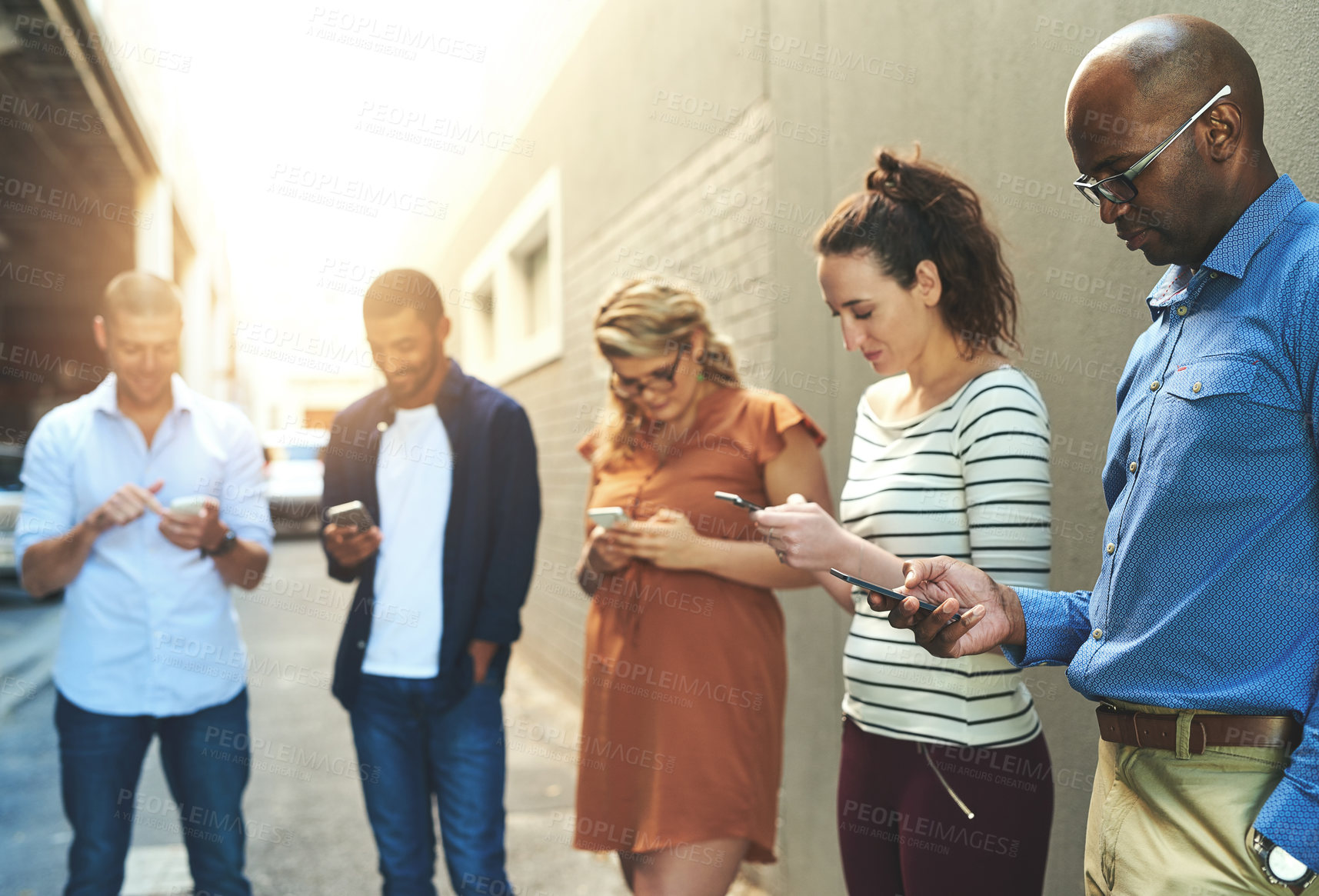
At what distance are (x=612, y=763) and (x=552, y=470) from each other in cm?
542

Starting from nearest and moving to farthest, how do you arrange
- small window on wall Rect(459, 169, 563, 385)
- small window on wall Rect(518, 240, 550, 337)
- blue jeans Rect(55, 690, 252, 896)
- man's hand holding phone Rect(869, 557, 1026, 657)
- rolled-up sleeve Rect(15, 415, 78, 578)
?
1. man's hand holding phone Rect(869, 557, 1026, 657)
2. blue jeans Rect(55, 690, 252, 896)
3. rolled-up sleeve Rect(15, 415, 78, 578)
4. small window on wall Rect(459, 169, 563, 385)
5. small window on wall Rect(518, 240, 550, 337)

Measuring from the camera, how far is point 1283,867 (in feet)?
3.81

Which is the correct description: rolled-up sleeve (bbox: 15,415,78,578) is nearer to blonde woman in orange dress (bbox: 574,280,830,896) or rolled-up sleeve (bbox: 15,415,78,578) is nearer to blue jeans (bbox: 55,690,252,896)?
blue jeans (bbox: 55,690,252,896)

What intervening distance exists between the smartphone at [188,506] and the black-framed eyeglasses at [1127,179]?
8.49ft

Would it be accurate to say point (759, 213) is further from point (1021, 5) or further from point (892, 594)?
point (892, 594)

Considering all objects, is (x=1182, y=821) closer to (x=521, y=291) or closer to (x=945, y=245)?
(x=945, y=245)

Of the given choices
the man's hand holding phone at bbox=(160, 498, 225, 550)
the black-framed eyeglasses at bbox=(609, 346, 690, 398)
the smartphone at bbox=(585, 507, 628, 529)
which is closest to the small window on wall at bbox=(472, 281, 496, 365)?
the man's hand holding phone at bbox=(160, 498, 225, 550)

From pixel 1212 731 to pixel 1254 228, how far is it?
67 centimetres

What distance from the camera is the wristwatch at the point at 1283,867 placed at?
1156 mm

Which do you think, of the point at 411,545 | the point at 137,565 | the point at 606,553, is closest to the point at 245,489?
the point at 137,565

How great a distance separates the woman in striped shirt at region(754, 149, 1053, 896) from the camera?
187cm

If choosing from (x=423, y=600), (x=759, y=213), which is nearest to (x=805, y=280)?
(x=759, y=213)

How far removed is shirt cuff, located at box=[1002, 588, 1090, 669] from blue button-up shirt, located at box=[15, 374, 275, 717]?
2.45m

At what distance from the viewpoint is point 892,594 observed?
5.07 ft
